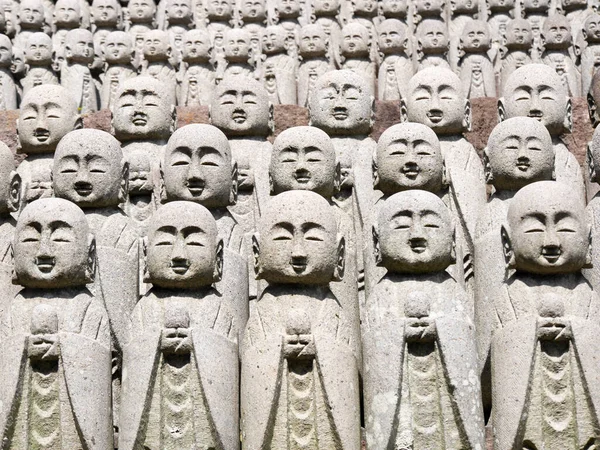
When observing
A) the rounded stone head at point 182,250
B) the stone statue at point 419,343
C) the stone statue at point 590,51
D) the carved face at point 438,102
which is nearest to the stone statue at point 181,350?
the rounded stone head at point 182,250

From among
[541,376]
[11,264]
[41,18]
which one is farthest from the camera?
[41,18]

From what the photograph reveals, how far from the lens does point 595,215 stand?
998 cm

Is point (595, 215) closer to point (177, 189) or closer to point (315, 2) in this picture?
point (177, 189)

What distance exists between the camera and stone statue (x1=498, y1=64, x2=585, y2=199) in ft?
36.4

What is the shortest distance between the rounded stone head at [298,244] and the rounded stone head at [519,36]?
5.59m

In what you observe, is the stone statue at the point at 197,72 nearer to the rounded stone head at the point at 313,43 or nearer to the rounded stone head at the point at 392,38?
the rounded stone head at the point at 313,43

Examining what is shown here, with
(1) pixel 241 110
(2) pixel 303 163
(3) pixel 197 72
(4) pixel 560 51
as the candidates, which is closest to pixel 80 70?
(3) pixel 197 72

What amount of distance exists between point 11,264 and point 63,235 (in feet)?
3.77

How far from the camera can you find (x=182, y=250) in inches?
346

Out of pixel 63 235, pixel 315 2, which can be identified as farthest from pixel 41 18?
pixel 63 235

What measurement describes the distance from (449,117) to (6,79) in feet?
15.7

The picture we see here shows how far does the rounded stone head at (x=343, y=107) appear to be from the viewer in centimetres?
1124

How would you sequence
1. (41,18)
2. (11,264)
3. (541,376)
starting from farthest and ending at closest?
(41,18) → (11,264) → (541,376)

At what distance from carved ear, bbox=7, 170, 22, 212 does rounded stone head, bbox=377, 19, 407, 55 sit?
5.04 m
